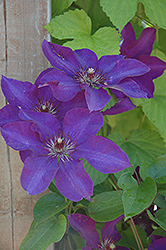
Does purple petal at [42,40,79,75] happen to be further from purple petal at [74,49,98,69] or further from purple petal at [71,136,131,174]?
purple petal at [71,136,131,174]

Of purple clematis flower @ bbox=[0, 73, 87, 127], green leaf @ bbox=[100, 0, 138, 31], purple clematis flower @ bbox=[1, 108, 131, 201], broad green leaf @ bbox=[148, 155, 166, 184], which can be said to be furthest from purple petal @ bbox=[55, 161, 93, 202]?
green leaf @ bbox=[100, 0, 138, 31]

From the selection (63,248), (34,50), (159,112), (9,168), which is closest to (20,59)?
(34,50)

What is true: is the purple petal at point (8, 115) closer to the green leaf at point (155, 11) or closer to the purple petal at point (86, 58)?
the purple petal at point (86, 58)

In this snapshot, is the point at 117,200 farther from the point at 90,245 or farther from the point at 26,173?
the point at 26,173

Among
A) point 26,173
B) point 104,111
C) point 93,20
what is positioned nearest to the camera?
point 26,173

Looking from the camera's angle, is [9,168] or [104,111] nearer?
[104,111]

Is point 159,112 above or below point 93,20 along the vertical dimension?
below
